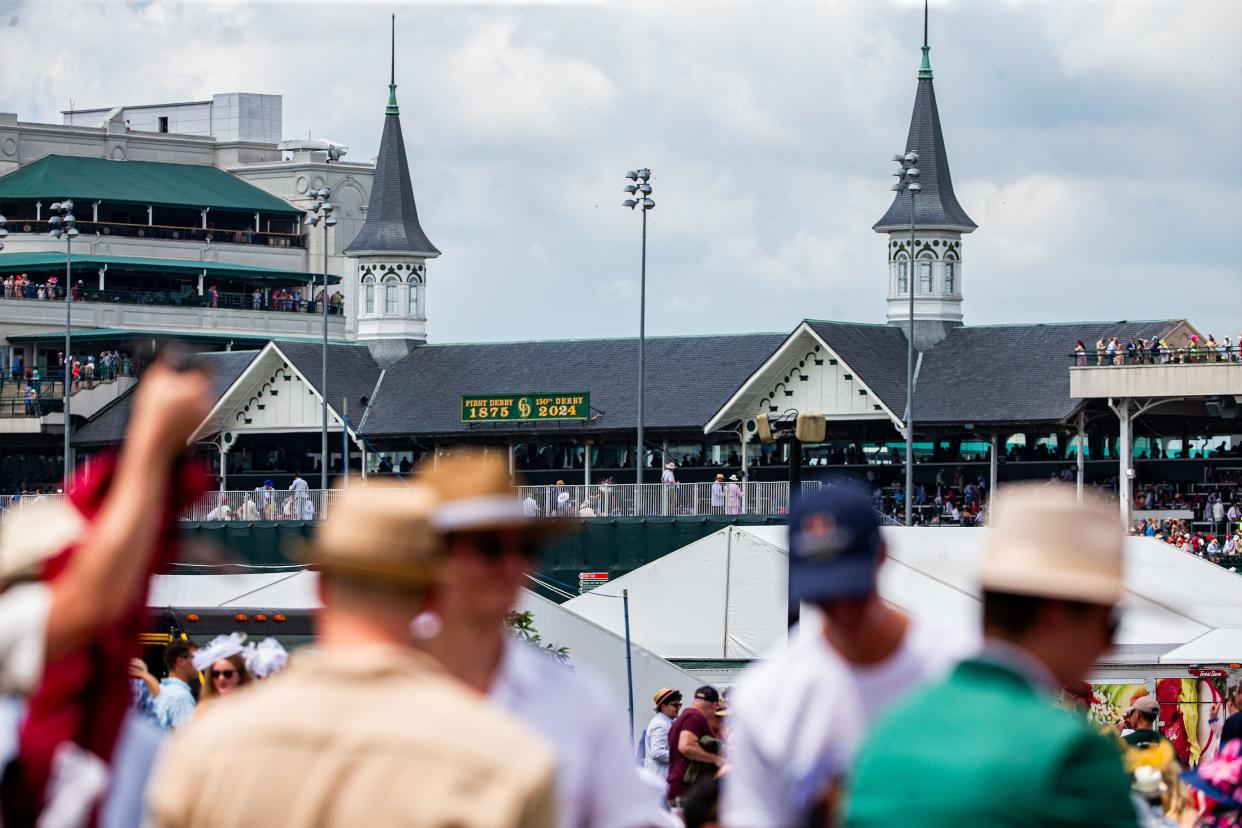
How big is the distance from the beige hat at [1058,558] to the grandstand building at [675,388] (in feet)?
146

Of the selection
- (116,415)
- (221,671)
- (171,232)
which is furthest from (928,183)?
(221,671)

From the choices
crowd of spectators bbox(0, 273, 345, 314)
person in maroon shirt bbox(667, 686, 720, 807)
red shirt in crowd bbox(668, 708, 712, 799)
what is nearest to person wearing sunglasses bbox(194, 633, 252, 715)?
person in maroon shirt bbox(667, 686, 720, 807)

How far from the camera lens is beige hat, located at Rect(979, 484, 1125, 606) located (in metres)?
4.02

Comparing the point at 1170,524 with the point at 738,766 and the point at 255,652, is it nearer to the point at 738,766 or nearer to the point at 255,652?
the point at 255,652

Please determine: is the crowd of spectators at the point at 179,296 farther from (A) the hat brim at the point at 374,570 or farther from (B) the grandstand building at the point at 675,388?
(A) the hat brim at the point at 374,570

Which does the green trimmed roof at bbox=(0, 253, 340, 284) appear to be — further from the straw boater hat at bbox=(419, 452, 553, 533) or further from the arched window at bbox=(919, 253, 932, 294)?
the straw boater hat at bbox=(419, 452, 553, 533)

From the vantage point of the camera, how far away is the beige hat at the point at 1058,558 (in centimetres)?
402

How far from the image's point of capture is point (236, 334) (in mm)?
84500

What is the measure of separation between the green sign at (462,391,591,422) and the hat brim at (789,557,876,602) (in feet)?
183

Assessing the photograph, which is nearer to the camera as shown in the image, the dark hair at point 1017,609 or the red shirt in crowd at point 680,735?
the dark hair at point 1017,609

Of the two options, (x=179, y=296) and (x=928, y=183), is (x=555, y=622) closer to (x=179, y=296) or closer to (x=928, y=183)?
(x=928, y=183)

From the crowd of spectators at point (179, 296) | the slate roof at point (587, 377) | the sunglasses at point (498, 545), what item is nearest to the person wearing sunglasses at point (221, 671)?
the sunglasses at point (498, 545)

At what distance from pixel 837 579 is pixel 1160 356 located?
160 ft

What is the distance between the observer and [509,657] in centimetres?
501
